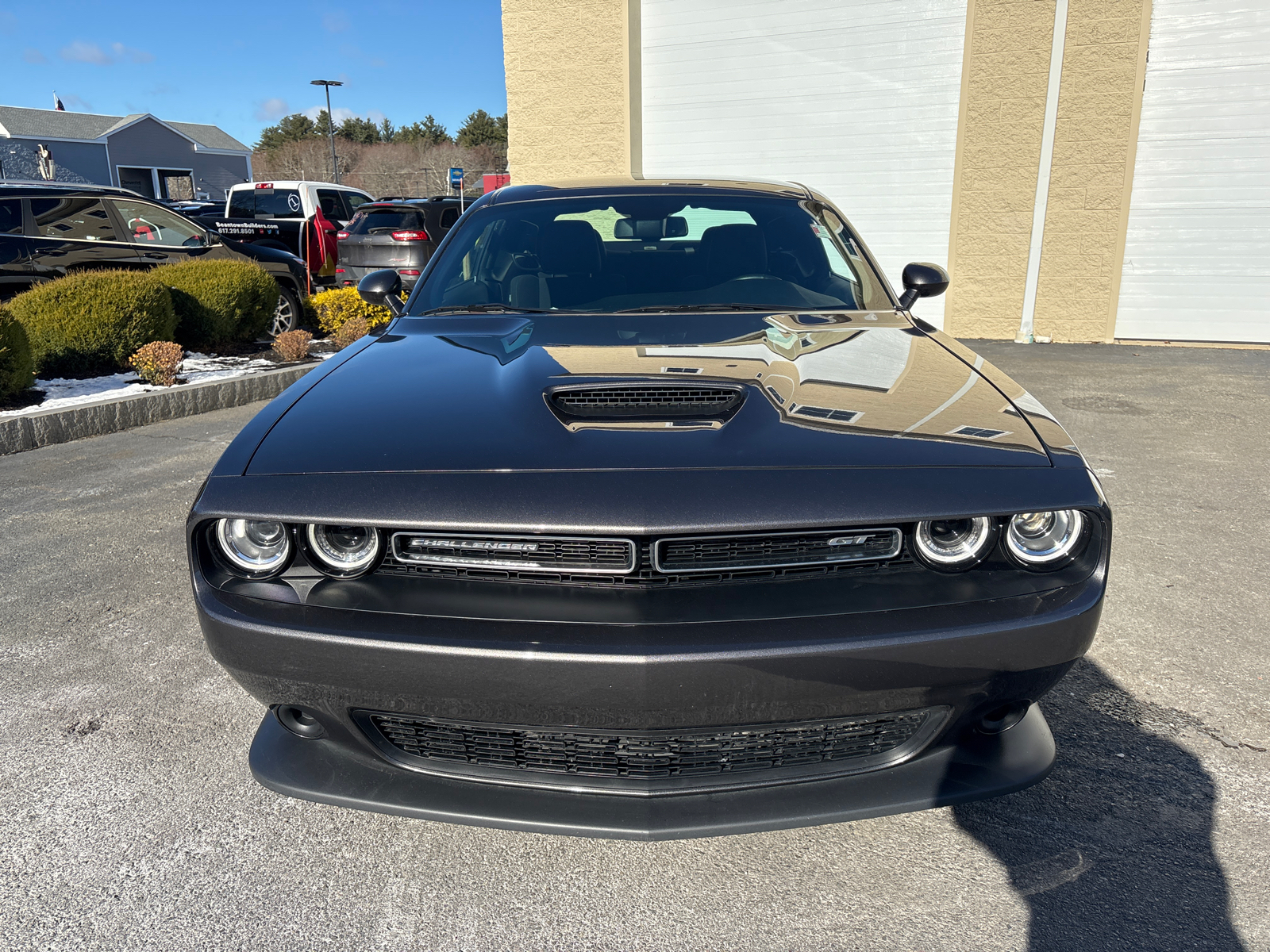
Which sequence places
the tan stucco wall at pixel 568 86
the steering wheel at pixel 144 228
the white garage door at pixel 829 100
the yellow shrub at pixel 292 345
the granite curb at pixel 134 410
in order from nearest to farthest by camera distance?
the granite curb at pixel 134 410
the yellow shrub at pixel 292 345
the steering wheel at pixel 144 228
the white garage door at pixel 829 100
the tan stucco wall at pixel 568 86

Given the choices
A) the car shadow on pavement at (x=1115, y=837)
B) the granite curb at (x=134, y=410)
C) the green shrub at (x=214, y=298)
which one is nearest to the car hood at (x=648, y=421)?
the car shadow on pavement at (x=1115, y=837)

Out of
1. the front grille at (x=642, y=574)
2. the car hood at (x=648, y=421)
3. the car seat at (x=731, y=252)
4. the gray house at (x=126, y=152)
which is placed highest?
the gray house at (x=126, y=152)

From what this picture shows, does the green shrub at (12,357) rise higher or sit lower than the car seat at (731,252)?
lower

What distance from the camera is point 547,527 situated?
153 cm

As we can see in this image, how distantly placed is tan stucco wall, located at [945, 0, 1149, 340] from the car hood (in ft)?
28.1

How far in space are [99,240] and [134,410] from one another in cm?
334

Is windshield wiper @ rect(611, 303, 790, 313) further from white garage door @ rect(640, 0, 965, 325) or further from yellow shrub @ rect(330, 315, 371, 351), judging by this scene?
white garage door @ rect(640, 0, 965, 325)

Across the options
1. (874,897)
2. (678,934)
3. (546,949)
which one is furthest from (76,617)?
(874,897)

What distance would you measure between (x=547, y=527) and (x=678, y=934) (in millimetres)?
888

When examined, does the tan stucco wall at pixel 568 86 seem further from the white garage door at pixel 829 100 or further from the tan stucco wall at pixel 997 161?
the tan stucco wall at pixel 997 161

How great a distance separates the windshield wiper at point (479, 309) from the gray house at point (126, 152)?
4724 centimetres

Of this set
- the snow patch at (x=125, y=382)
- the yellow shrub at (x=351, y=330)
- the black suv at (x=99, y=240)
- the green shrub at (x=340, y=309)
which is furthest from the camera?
the green shrub at (x=340, y=309)

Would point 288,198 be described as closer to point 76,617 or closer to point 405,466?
point 76,617

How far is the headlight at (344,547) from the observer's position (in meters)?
1.69
